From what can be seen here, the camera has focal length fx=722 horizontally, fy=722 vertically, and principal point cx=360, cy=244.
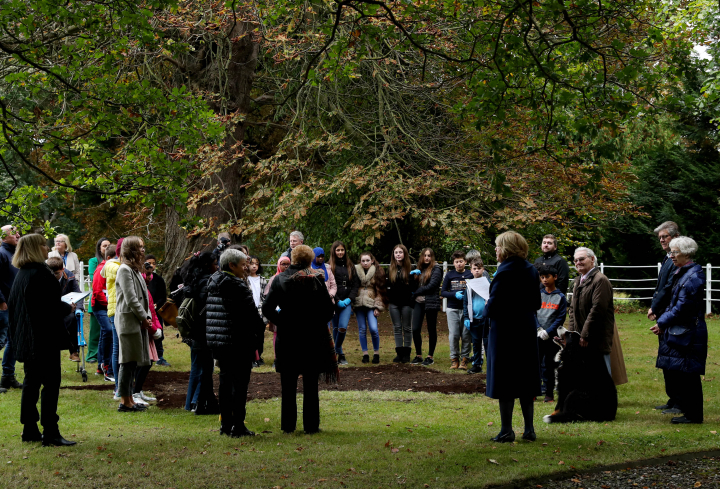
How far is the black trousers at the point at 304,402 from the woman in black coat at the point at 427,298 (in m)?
5.23

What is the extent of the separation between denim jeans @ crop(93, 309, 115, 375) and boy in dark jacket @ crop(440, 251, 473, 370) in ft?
16.5

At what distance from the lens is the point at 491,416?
25.3 ft

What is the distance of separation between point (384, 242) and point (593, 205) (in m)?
6.34

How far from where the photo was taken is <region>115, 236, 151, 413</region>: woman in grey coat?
7.68m

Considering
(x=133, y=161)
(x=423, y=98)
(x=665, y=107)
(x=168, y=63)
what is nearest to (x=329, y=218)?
(x=423, y=98)

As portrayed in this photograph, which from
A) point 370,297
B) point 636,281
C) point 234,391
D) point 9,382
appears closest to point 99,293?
point 9,382

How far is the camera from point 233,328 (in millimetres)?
6480

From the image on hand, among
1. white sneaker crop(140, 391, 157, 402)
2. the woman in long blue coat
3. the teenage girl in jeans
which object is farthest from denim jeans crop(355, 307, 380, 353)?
the woman in long blue coat

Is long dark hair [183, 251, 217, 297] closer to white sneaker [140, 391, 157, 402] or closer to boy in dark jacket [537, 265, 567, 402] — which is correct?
white sneaker [140, 391, 157, 402]

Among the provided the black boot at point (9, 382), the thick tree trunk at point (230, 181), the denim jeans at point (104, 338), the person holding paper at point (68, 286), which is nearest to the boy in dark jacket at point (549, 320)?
the denim jeans at point (104, 338)

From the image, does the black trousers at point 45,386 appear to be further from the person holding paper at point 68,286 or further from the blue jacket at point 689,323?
the blue jacket at point 689,323

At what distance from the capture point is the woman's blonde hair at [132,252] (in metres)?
7.70

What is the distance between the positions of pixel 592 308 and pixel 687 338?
→ 94cm

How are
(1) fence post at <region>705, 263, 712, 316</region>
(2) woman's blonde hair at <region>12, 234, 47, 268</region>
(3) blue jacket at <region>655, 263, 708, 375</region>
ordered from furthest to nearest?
1. (1) fence post at <region>705, 263, 712, 316</region>
2. (3) blue jacket at <region>655, 263, 708, 375</region>
3. (2) woman's blonde hair at <region>12, 234, 47, 268</region>
